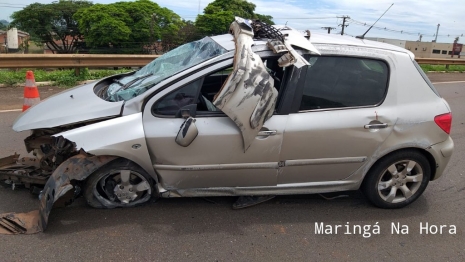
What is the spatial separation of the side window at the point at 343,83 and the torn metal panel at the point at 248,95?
0.38 m

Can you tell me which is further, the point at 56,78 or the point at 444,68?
the point at 444,68

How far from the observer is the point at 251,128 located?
3117 millimetres

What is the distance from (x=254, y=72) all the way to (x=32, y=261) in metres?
2.22

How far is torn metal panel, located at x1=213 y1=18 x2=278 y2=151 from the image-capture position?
119 inches

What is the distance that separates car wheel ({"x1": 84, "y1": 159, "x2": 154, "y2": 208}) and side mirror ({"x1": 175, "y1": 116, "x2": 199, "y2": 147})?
493 millimetres

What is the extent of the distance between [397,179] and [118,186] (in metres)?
2.67

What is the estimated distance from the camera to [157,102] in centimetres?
316

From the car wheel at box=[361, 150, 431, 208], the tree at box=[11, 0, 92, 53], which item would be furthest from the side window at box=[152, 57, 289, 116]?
the tree at box=[11, 0, 92, 53]

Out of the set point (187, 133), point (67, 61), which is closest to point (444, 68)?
point (67, 61)

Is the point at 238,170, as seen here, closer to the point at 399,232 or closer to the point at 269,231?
the point at 269,231

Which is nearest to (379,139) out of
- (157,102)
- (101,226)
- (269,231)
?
(269,231)

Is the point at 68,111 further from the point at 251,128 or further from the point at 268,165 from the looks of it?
the point at 268,165

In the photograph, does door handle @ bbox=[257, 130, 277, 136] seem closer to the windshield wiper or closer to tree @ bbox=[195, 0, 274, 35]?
the windshield wiper

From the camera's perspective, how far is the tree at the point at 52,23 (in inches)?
2045
